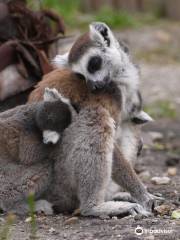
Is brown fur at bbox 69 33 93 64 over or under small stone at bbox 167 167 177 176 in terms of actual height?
over

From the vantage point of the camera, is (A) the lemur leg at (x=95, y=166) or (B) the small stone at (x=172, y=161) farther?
(B) the small stone at (x=172, y=161)

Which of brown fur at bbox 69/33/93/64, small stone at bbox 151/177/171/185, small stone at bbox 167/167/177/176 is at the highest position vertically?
brown fur at bbox 69/33/93/64

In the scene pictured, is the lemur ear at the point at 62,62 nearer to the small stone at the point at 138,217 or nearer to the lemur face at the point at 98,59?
the lemur face at the point at 98,59

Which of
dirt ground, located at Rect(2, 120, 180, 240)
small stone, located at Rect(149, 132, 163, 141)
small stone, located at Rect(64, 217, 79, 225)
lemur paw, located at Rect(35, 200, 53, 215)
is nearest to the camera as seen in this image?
dirt ground, located at Rect(2, 120, 180, 240)

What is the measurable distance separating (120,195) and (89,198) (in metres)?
0.61

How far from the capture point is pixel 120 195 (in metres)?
6.54

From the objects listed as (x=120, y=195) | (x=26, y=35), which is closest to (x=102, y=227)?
(x=120, y=195)

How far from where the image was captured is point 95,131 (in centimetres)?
598

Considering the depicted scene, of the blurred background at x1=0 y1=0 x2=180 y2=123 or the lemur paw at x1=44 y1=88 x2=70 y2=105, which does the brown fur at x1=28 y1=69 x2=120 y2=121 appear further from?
the blurred background at x1=0 y1=0 x2=180 y2=123

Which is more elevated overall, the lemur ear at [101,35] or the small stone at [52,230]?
the lemur ear at [101,35]

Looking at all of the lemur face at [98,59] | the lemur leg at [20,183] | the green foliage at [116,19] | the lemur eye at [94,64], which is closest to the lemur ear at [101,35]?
the lemur face at [98,59]

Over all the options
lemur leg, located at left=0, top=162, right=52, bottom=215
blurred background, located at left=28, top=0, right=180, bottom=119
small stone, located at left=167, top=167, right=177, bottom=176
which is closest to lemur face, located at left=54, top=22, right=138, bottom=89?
lemur leg, located at left=0, top=162, right=52, bottom=215

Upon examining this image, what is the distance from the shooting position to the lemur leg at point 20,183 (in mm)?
6031

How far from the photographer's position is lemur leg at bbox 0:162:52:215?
6031mm
